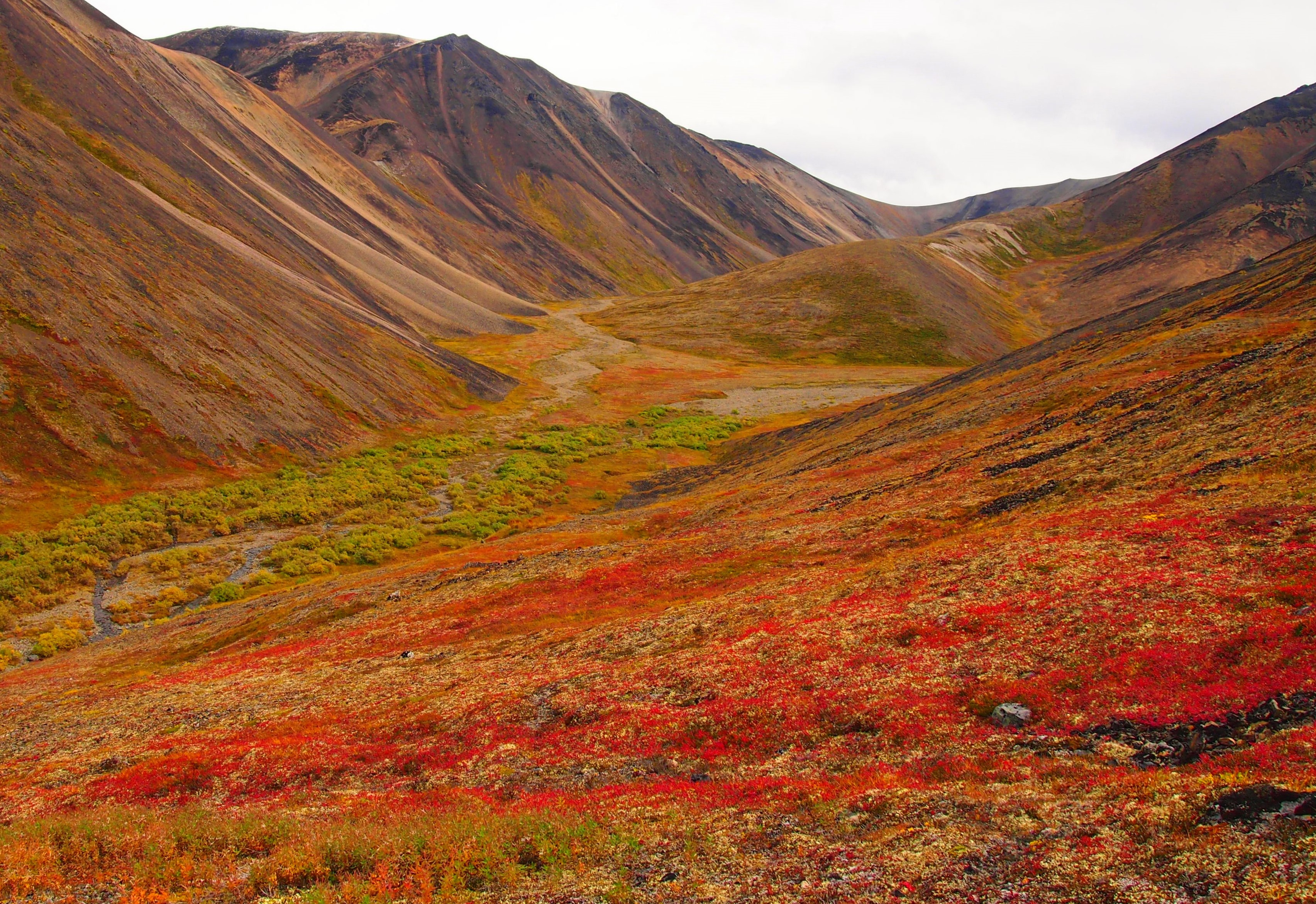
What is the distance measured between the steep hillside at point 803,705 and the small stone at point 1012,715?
5cm

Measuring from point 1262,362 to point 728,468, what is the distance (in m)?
43.9

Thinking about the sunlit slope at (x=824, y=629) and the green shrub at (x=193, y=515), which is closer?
the sunlit slope at (x=824, y=629)

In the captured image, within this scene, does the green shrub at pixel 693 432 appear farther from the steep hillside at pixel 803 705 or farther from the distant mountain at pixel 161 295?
the steep hillside at pixel 803 705

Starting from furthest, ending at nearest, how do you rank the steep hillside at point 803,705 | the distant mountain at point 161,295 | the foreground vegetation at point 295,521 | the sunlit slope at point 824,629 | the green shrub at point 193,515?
the distant mountain at point 161,295 < the green shrub at point 193,515 < the foreground vegetation at point 295,521 < the sunlit slope at point 824,629 < the steep hillside at point 803,705

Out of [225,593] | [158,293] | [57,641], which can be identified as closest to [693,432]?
[225,593]

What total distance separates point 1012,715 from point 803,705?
180 inches

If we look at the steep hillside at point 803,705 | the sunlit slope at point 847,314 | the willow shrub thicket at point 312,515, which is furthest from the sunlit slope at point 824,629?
the sunlit slope at point 847,314

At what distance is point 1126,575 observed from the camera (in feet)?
63.7

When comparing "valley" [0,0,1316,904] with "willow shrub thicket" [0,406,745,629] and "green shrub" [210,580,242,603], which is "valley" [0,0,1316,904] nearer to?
"green shrub" [210,580,242,603]

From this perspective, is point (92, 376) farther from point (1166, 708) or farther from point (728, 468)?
point (1166, 708)

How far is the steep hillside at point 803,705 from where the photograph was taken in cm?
1053

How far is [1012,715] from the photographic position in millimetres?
14539

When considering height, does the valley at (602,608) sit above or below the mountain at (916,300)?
below

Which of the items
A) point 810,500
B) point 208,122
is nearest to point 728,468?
point 810,500
